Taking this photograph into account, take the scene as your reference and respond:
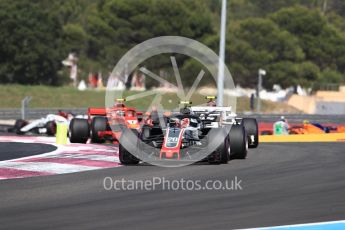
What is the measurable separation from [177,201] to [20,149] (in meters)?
9.21

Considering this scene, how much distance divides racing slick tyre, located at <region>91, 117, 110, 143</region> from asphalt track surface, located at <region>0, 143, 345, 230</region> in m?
7.46

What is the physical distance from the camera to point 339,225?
8.09 meters

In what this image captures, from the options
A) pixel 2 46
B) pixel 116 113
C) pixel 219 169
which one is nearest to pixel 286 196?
pixel 219 169

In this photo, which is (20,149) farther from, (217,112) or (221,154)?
(221,154)

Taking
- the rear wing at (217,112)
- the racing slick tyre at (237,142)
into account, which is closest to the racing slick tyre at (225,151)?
the racing slick tyre at (237,142)

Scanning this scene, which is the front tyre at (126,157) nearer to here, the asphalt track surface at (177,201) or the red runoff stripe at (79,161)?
the red runoff stripe at (79,161)

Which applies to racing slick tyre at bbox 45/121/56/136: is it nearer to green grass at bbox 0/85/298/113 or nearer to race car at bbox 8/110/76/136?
race car at bbox 8/110/76/136

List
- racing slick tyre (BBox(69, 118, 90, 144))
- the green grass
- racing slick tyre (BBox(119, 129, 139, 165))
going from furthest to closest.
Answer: the green grass < racing slick tyre (BBox(69, 118, 90, 144)) < racing slick tyre (BBox(119, 129, 139, 165))

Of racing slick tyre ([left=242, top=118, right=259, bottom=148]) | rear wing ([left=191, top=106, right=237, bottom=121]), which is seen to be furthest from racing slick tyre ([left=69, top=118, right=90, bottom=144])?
rear wing ([left=191, top=106, right=237, bottom=121])

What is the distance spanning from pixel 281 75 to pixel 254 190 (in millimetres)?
61799

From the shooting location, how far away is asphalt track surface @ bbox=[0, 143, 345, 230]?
8594 millimetres

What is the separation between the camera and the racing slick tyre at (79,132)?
22.1 m

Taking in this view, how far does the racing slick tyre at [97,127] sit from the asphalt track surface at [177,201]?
746cm

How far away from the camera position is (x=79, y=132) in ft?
72.7
